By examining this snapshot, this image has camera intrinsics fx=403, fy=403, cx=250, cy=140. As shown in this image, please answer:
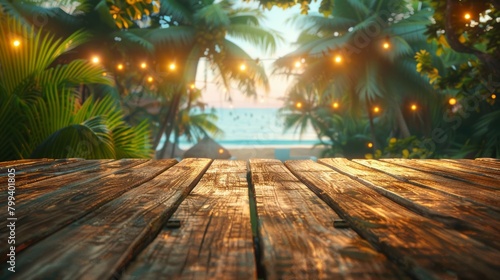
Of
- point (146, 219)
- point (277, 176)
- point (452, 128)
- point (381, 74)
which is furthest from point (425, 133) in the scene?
point (146, 219)

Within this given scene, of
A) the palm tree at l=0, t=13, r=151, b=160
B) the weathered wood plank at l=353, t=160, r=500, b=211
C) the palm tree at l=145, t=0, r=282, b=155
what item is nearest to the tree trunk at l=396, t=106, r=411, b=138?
the palm tree at l=145, t=0, r=282, b=155

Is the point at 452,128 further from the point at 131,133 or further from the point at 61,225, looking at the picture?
the point at 61,225

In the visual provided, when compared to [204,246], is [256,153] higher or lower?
lower

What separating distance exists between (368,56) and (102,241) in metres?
16.5

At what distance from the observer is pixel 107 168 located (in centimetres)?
270

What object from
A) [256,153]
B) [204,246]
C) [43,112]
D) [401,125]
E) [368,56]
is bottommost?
[256,153]

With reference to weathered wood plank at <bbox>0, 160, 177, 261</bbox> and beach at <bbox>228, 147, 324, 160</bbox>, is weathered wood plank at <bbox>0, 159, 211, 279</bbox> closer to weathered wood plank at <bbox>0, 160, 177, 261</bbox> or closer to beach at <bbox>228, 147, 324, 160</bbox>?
weathered wood plank at <bbox>0, 160, 177, 261</bbox>

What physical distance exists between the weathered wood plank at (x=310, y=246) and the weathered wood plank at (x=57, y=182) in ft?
3.00

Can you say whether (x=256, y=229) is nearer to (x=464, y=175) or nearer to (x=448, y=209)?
(x=448, y=209)

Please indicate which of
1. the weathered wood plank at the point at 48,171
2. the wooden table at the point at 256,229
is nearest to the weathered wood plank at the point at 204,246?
the wooden table at the point at 256,229

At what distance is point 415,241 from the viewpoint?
1053 mm

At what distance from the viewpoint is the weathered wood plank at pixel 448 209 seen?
116cm

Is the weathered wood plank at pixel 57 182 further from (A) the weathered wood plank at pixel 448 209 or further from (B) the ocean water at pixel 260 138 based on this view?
(B) the ocean water at pixel 260 138

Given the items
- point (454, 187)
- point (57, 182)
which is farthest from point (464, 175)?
point (57, 182)
